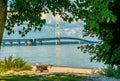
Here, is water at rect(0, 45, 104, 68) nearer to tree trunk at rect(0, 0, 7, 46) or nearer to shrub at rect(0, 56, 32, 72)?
shrub at rect(0, 56, 32, 72)

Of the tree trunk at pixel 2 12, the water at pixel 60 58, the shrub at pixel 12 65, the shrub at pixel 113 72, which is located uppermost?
the tree trunk at pixel 2 12

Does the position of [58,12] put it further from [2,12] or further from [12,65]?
[12,65]

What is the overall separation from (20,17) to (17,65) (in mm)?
9568

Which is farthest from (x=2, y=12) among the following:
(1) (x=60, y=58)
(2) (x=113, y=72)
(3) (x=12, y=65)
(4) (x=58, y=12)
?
(1) (x=60, y=58)

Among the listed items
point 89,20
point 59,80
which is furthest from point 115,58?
point 89,20

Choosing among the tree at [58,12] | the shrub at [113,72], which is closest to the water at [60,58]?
the shrub at [113,72]

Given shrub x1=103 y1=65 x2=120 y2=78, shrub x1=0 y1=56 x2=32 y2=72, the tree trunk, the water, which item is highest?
the tree trunk

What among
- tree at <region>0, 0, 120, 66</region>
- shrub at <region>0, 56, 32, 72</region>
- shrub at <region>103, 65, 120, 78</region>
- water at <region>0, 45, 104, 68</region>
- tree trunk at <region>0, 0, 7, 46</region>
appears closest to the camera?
tree at <region>0, 0, 120, 66</region>

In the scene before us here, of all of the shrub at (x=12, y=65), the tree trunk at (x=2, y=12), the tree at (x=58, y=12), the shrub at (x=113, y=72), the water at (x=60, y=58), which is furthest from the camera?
the water at (x=60, y=58)

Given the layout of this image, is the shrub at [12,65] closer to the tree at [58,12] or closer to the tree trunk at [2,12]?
the tree at [58,12]

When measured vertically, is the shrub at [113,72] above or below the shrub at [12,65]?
above

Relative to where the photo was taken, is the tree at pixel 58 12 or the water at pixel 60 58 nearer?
the tree at pixel 58 12

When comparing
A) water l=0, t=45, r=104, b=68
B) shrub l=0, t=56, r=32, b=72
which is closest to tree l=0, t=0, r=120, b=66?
shrub l=0, t=56, r=32, b=72

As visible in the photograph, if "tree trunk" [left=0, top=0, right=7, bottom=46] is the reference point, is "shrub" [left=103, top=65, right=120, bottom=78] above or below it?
below
